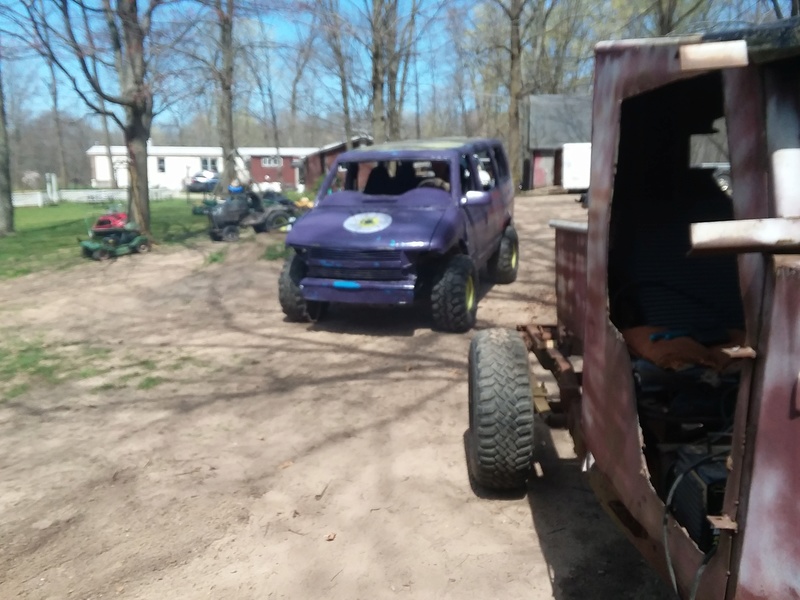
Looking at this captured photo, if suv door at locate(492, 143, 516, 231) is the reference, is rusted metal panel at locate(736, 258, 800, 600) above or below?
below

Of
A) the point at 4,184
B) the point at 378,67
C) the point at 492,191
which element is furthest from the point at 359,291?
the point at 378,67

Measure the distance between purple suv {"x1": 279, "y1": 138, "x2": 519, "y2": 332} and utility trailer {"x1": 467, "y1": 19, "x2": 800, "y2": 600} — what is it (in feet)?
7.82

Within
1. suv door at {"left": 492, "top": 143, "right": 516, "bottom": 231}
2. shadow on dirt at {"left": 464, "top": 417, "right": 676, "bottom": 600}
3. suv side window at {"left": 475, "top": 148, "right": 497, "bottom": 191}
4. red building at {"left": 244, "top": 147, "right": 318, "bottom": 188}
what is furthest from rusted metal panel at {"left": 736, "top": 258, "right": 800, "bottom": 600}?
red building at {"left": 244, "top": 147, "right": 318, "bottom": 188}

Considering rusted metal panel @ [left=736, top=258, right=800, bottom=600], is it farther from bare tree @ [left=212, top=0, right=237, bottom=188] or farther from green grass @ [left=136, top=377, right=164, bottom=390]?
bare tree @ [left=212, top=0, right=237, bottom=188]

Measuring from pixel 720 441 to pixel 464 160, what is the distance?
6.10 m

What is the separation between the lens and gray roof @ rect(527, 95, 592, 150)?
31.7 metres

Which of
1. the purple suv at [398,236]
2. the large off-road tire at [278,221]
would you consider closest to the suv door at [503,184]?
the purple suv at [398,236]

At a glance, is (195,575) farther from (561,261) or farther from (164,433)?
(561,261)

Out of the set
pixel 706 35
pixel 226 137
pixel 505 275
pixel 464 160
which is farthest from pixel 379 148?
pixel 226 137

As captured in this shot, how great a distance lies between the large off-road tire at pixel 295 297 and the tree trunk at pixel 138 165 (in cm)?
733

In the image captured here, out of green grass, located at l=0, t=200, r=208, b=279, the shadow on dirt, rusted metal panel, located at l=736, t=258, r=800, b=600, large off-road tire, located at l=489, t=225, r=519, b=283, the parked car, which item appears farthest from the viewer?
the parked car

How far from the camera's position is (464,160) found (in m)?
8.28

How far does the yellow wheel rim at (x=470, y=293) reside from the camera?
717cm

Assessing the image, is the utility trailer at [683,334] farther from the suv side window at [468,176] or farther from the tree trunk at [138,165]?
the tree trunk at [138,165]
